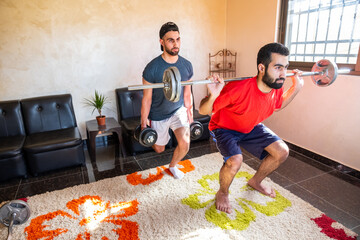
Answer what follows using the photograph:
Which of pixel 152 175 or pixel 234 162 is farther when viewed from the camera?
pixel 152 175

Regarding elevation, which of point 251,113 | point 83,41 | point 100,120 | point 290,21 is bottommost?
point 100,120

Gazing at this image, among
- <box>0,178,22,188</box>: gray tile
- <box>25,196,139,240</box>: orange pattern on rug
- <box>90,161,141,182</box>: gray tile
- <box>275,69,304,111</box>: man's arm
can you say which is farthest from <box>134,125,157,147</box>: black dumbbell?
<box>0,178,22,188</box>: gray tile

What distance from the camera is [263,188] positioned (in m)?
2.22

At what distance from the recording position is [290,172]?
103 inches

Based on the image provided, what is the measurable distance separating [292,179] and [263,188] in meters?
0.45

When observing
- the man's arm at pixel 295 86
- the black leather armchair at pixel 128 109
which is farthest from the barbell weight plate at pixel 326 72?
the black leather armchair at pixel 128 109

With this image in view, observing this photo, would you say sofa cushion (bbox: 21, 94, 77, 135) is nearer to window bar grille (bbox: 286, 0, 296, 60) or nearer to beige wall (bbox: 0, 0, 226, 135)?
beige wall (bbox: 0, 0, 226, 135)

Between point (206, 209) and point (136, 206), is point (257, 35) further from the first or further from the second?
point (136, 206)

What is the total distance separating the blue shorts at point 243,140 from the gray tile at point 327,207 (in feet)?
1.66

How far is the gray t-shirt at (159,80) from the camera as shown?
7.30 feet

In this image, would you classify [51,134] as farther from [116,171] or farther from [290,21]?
[290,21]

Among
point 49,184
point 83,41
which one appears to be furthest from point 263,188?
point 83,41

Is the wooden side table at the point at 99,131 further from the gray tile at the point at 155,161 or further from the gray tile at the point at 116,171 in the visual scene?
Result: the gray tile at the point at 155,161

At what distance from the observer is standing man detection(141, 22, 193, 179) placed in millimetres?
2201
